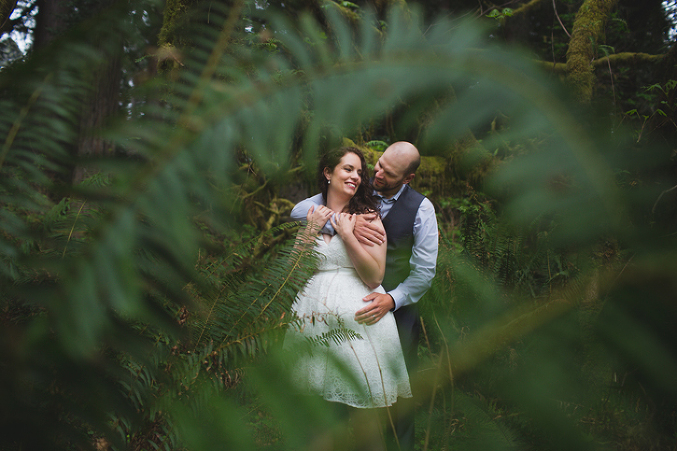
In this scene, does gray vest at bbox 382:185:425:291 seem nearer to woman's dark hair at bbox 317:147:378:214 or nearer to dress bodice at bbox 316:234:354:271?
woman's dark hair at bbox 317:147:378:214

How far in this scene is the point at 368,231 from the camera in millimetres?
1516

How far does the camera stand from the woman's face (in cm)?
160

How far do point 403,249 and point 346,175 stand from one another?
0.41 m

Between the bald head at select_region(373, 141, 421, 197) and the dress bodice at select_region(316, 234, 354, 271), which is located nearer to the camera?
the bald head at select_region(373, 141, 421, 197)

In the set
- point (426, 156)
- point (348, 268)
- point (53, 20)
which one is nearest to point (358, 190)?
point (348, 268)

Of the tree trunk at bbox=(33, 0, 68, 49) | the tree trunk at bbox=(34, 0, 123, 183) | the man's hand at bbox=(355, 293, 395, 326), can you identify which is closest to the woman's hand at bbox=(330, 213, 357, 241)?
the man's hand at bbox=(355, 293, 395, 326)

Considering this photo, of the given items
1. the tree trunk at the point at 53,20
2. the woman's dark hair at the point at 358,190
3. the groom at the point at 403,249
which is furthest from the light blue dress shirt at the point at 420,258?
the tree trunk at the point at 53,20

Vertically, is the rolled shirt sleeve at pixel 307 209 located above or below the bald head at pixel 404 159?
below

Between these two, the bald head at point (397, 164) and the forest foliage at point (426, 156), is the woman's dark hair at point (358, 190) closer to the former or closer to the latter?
the bald head at point (397, 164)

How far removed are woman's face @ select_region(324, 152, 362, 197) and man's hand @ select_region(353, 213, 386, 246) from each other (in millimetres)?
136

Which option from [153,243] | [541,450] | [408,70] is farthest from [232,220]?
[541,450]

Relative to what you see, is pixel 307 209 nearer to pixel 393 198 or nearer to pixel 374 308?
pixel 393 198

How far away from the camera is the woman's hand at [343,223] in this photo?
153 centimetres

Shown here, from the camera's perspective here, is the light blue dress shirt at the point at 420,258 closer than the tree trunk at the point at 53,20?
Yes
